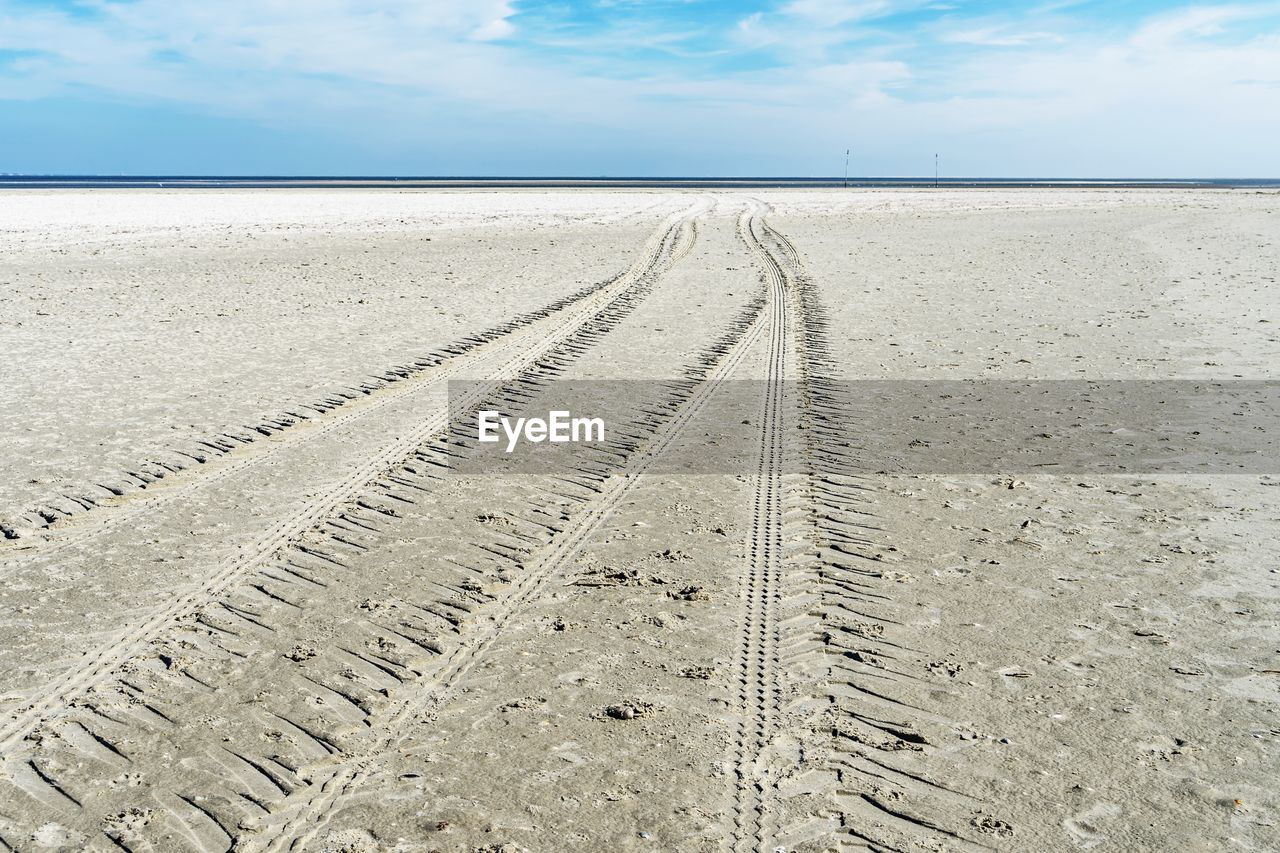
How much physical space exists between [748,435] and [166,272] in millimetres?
12781

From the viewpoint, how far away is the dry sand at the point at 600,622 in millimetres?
3273

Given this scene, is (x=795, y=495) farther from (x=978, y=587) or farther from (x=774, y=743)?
(x=774, y=743)

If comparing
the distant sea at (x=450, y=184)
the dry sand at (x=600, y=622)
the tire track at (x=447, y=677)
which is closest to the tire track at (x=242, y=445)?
the dry sand at (x=600, y=622)

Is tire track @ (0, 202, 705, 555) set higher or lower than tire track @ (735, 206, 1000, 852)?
higher

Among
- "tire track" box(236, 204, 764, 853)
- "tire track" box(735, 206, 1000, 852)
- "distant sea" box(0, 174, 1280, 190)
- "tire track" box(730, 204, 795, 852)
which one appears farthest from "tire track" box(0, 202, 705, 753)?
"distant sea" box(0, 174, 1280, 190)

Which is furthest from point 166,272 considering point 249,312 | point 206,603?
point 206,603

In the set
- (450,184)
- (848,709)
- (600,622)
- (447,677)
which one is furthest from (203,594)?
(450,184)

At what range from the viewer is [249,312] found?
13.0m

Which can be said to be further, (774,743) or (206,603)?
(206,603)

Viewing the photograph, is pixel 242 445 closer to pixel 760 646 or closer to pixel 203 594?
pixel 203 594

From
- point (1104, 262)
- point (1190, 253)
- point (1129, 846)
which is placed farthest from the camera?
point (1190, 253)

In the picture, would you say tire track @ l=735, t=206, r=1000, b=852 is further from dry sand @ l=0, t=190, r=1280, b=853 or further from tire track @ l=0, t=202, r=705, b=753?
tire track @ l=0, t=202, r=705, b=753

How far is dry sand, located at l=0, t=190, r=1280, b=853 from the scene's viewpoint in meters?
3.27

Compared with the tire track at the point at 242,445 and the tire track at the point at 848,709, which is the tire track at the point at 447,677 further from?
the tire track at the point at 242,445
